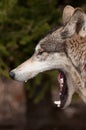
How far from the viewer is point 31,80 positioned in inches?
445

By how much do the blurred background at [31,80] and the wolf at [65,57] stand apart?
7.05 ft

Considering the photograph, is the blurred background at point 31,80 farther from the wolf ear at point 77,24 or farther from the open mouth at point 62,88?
the wolf ear at point 77,24

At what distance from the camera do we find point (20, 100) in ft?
43.5

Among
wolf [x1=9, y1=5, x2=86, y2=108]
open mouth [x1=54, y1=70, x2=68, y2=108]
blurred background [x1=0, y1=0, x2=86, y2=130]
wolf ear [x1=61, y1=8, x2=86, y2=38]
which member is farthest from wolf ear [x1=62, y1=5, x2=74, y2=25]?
blurred background [x1=0, y1=0, x2=86, y2=130]

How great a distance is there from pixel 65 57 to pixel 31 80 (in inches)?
143

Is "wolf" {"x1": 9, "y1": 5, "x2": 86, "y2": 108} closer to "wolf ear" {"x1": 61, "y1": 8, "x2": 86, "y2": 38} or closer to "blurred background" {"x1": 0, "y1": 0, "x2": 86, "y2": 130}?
"wolf ear" {"x1": 61, "y1": 8, "x2": 86, "y2": 38}

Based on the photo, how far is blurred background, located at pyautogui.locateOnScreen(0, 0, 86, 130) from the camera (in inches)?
413

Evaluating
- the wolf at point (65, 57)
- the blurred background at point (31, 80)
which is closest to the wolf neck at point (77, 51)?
the wolf at point (65, 57)

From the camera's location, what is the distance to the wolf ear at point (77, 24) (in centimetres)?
739

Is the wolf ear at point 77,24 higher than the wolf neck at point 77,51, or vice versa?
the wolf ear at point 77,24

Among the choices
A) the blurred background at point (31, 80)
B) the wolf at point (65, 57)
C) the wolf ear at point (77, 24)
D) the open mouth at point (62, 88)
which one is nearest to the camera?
the wolf ear at point (77, 24)

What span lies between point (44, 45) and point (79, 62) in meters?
0.49

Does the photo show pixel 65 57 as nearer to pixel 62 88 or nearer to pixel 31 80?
pixel 62 88

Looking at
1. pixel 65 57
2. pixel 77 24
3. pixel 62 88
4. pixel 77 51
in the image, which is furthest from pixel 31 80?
pixel 77 24
